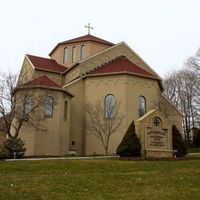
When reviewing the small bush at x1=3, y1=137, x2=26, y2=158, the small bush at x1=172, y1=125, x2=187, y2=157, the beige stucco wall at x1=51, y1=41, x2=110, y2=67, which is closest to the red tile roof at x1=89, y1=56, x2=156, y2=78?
the beige stucco wall at x1=51, y1=41, x2=110, y2=67

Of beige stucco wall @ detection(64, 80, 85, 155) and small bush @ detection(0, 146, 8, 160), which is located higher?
beige stucco wall @ detection(64, 80, 85, 155)

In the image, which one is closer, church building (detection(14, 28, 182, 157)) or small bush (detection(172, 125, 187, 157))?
small bush (detection(172, 125, 187, 157))

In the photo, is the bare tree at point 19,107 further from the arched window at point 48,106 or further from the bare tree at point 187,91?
the bare tree at point 187,91

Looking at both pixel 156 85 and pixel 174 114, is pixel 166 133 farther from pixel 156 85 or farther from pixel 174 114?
pixel 174 114

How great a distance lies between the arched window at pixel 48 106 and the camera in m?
30.6

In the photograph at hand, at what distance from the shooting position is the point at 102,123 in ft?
106

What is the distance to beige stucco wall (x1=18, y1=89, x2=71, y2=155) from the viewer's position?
29.3m

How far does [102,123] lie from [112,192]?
2197 cm

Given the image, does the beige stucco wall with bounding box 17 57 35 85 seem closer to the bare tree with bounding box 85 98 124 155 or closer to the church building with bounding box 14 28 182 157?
the church building with bounding box 14 28 182 157

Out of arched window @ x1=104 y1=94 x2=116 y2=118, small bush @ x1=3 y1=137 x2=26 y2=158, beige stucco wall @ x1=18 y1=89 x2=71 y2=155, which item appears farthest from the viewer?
arched window @ x1=104 y1=94 x2=116 y2=118

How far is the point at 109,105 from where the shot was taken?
33250mm

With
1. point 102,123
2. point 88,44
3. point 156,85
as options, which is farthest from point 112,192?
point 88,44

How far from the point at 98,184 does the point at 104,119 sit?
20696 mm

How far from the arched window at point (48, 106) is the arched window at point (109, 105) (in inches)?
211
